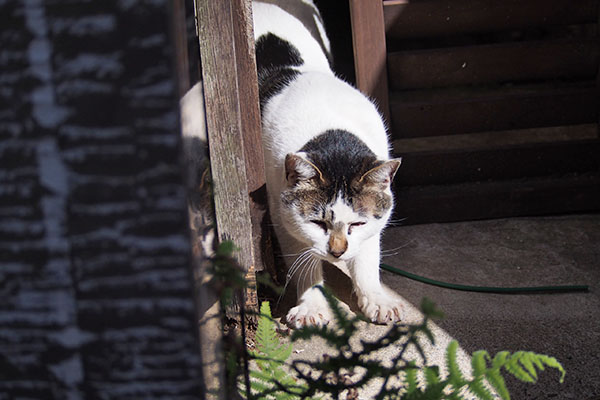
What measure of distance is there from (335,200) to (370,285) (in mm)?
486

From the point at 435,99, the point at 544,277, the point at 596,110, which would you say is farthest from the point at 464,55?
the point at 544,277

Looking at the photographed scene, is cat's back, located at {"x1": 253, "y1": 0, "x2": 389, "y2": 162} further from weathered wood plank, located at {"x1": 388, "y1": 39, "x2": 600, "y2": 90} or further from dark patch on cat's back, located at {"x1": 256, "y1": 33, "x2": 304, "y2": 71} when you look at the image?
weathered wood plank, located at {"x1": 388, "y1": 39, "x2": 600, "y2": 90}

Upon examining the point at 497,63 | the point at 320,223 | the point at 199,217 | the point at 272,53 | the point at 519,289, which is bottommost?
the point at 519,289

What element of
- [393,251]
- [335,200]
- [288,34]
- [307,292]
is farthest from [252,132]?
[393,251]

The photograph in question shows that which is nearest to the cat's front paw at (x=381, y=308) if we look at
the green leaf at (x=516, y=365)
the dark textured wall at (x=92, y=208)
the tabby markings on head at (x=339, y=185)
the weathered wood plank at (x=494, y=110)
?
the tabby markings on head at (x=339, y=185)

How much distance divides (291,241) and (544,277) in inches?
46.8

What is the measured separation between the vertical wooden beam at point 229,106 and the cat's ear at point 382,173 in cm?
47

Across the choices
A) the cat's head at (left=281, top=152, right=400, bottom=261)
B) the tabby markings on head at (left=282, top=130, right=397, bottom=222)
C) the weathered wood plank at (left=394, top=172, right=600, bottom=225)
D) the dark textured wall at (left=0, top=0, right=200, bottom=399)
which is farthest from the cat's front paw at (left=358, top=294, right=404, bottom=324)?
the dark textured wall at (left=0, top=0, right=200, bottom=399)

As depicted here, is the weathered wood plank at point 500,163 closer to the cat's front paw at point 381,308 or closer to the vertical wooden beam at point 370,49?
the vertical wooden beam at point 370,49

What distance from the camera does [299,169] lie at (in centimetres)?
226

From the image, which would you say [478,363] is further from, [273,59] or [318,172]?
[273,59]

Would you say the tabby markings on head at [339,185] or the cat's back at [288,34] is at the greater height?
the cat's back at [288,34]

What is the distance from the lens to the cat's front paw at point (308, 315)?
7.89 ft

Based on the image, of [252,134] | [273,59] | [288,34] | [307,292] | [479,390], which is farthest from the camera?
[288,34]
